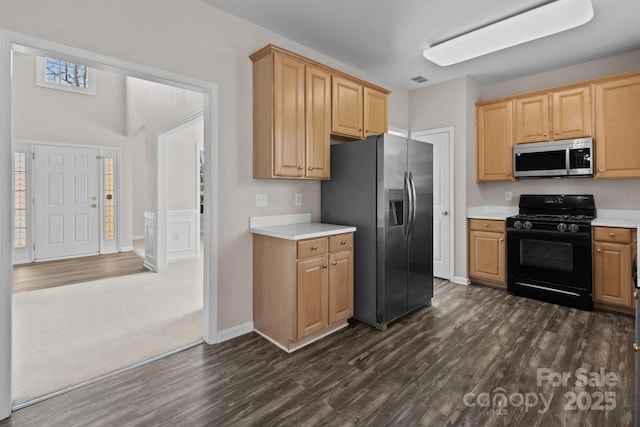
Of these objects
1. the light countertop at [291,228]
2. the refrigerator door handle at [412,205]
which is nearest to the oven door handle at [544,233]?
the refrigerator door handle at [412,205]

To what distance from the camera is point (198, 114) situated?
3.69 metres

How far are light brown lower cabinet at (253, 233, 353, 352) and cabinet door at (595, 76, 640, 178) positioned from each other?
3.02 m

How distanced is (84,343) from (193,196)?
3985 millimetres

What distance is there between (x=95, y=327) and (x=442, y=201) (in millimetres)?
4315

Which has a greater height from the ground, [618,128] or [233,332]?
[618,128]

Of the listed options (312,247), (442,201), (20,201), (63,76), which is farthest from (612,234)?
(63,76)

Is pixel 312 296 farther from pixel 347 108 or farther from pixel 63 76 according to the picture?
pixel 63 76

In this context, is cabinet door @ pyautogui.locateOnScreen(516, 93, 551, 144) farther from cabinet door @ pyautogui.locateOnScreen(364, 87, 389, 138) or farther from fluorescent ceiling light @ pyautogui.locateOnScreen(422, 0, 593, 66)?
cabinet door @ pyautogui.locateOnScreen(364, 87, 389, 138)

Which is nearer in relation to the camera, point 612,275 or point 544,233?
point 612,275

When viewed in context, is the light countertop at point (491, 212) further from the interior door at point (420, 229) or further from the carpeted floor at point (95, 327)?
the carpeted floor at point (95, 327)

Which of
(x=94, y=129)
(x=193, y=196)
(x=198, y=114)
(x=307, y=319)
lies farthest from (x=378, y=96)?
(x=94, y=129)

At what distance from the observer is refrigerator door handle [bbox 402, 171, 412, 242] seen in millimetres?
3174

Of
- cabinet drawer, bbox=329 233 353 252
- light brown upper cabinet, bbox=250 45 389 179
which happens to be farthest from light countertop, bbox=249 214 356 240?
light brown upper cabinet, bbox=250 45 389 179

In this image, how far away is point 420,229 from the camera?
3426mm
